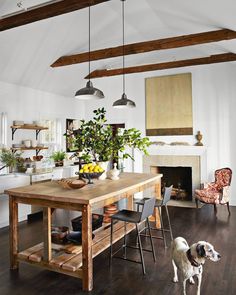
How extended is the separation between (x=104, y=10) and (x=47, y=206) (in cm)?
357

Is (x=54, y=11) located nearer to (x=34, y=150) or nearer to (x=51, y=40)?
(x=51, y=40)

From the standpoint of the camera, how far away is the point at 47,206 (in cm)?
281

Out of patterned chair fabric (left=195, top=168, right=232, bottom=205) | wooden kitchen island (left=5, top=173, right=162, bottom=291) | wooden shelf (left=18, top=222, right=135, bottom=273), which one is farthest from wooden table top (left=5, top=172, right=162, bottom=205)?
patterned chair fabric (left=195, top=168, right=232, bottom=205)

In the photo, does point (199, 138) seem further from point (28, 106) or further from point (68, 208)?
point (68, 208)

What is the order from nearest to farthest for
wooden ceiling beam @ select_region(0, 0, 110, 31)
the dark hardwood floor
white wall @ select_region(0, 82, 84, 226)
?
the dark hardwood floor, wooden ceiling beam @ select_region(0, 0, 110, 31), white wall @ select_region(0, 82, 84, 226)

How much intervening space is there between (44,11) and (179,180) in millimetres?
5136

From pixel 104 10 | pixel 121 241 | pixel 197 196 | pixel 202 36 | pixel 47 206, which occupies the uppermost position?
pixel 104 10

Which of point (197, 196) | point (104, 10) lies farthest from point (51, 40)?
point (197, 196)

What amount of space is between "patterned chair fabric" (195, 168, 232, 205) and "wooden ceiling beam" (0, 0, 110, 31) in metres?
4.09

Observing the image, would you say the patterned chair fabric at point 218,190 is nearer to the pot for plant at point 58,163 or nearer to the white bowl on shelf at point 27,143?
the pot for plant at point 58,163

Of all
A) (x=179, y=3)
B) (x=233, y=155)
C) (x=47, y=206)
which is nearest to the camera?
(x=47, y=206)

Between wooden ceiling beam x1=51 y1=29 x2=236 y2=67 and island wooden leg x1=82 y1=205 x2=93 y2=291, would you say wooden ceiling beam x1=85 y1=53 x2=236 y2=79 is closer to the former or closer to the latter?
wooden ceiling beam x1=51 y1=29 x2=236 y2=67

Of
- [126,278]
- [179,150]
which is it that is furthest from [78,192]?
[179,150]

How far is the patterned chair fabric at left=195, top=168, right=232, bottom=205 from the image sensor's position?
5.34m
